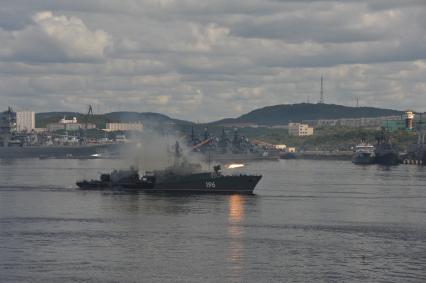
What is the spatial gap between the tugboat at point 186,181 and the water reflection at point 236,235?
9.17 metres

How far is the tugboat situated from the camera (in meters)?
127

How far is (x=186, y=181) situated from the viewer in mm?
127188

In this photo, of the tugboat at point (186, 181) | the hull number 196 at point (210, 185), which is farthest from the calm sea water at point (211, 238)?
the hull number 196 at point (210, 185)

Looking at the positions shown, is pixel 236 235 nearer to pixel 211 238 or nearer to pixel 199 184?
pixel 211 238

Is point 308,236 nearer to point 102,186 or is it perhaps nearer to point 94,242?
point 94,242

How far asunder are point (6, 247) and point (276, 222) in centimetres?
3126

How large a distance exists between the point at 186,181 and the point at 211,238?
4826cm

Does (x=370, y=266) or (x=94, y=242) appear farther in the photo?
(x=94, y=242)

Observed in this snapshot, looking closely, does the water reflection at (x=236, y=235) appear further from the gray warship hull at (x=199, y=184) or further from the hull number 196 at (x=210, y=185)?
the hull number 196 at (x=210, y=185)

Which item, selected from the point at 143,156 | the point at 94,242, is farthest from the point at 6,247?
the point at 143,156

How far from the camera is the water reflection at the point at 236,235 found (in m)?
66.0

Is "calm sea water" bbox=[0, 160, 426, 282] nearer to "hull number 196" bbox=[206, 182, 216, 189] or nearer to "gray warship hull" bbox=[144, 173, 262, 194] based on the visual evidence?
"gray warship hull" bbox=[144, 173, 262, 194]

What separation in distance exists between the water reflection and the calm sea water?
0.10 metres

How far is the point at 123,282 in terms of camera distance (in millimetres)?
59750
